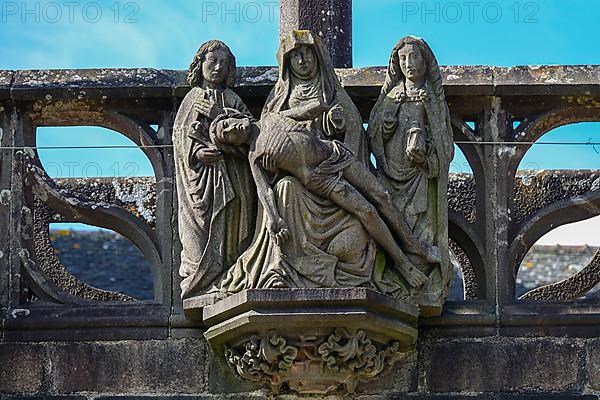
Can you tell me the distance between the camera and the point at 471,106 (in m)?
12.5

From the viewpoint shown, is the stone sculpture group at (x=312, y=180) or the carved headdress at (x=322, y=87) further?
the carved headdress at (x=322, y=87)

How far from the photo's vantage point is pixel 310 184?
464 inches

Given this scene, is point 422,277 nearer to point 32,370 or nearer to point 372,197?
point 372,197

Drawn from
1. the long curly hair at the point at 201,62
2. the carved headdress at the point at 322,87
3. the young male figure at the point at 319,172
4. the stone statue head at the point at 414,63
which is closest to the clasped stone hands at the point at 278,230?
the young male figure at the point at 319,172

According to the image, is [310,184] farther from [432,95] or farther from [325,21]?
[325,21]

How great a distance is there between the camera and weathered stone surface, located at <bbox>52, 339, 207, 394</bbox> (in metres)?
12.1

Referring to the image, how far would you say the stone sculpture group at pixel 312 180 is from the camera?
11.7 m

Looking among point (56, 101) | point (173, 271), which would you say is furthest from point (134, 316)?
point (56, 101)

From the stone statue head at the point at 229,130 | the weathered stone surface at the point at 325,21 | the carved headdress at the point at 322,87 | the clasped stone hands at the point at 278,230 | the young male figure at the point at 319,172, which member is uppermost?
the weathered stone surface at the point at 325,21

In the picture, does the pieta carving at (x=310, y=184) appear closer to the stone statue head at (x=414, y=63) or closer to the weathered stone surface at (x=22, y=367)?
the stone statue head at (x=414, y=63)

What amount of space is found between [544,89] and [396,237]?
1.22 metres

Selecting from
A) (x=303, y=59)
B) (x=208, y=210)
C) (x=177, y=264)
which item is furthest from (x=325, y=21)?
(x=177, y=264)

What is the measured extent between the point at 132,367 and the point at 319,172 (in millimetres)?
1457

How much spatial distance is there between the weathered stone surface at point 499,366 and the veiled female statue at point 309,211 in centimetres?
66
